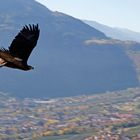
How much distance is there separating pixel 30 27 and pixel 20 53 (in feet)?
2.79

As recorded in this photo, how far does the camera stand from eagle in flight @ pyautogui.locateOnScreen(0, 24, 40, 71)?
28.8ft

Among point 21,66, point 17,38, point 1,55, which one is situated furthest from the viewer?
→ point 17,38

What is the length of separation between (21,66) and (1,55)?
0.66 m

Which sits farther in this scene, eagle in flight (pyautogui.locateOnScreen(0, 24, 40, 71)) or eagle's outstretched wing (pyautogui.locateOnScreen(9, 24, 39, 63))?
eagle's outstretched wing (pyautogui.locateOnScreen(9, 24, 39, 63))

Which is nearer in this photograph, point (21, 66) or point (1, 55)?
point (1, 55)

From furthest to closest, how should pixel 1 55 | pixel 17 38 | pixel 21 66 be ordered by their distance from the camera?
pixel 17 38, pixel 21 66, pixel 1 55

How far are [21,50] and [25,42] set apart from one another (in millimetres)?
243

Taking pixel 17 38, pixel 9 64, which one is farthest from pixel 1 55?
pixel 17 38

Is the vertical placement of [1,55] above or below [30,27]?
below

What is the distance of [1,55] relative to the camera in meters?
8.52

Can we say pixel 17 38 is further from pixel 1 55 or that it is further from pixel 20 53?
pixel 1 55

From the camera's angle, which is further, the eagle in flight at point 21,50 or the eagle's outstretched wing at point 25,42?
the eagle's outstretched wing at point 25,42

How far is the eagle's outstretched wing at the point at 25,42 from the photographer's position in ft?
31.1

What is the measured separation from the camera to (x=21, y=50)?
9586mm
